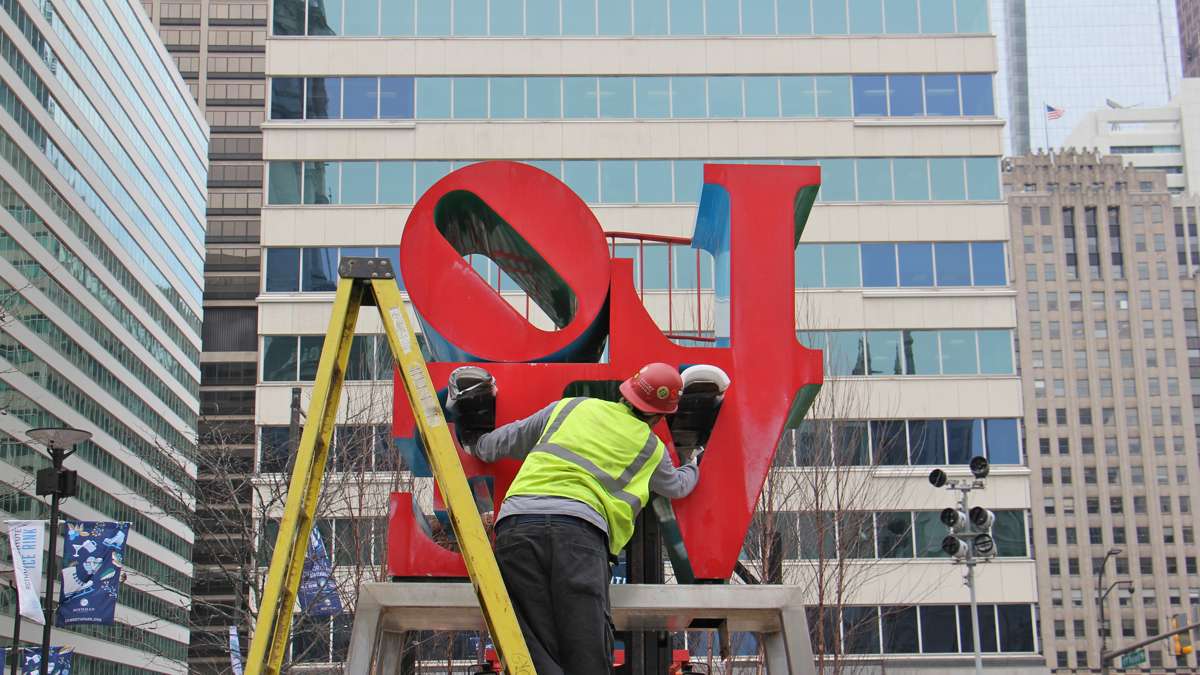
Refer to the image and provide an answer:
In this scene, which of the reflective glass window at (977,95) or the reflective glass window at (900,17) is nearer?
the reflective glass window at (977,95)

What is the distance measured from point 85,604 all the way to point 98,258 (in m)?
49.3

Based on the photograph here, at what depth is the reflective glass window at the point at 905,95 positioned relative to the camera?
49844 millimetres

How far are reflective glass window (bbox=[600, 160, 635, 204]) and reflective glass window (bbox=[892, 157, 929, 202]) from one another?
911cm

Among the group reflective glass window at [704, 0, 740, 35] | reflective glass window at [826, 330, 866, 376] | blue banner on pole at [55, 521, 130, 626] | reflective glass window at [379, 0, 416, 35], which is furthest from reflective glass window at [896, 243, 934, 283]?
blue banner on pole at [55, 521, 130, 626]

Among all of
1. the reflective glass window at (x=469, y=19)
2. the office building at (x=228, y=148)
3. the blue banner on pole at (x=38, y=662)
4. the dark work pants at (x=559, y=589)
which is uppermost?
the office building at (x=228, y=148)

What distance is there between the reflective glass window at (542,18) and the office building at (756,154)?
0.35 feet

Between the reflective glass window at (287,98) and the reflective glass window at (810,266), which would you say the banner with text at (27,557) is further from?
the reflective glass window at (810,266)

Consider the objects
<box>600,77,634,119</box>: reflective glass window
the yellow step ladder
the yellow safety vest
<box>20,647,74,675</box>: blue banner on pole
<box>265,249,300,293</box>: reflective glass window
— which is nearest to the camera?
the yellow step ladder

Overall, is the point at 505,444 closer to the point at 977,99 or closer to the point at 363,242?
the point at 363,242

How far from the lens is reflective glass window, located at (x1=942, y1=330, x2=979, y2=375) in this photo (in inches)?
1882

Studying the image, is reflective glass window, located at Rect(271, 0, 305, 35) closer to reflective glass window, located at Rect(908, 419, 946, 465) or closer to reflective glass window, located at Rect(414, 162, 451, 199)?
reflective glass window, located at Rect(414, 162, 451, 199)

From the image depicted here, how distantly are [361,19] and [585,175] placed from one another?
31.2 feet

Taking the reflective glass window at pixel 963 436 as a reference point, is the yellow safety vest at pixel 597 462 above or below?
below

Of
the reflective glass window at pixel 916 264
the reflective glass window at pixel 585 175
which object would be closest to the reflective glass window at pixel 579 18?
the reflective glass window at pixel 585 175
